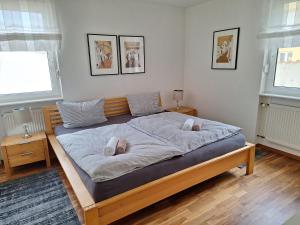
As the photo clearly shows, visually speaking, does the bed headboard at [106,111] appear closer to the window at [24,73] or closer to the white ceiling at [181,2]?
the window at [24,73]

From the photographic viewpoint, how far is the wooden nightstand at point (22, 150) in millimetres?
2500

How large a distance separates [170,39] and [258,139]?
7.79ft

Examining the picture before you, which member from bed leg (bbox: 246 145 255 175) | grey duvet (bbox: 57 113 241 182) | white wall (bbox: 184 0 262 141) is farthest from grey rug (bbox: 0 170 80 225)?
white wall (bbox: 184 0 262 141)

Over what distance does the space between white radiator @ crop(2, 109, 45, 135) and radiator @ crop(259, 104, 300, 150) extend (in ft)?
11.0

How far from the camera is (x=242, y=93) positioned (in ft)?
10.7

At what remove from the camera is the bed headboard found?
2.92 meters

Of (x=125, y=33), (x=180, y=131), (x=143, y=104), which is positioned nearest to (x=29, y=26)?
(x=125, y=33)

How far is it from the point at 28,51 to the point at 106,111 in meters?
1.36

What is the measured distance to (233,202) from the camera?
2.05m

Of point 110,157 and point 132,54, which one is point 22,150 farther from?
point 132,54

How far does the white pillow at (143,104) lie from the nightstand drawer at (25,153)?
1.44 metres

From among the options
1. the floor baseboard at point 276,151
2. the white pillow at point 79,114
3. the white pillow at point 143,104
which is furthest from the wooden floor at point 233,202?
the white pillow at point 143,104

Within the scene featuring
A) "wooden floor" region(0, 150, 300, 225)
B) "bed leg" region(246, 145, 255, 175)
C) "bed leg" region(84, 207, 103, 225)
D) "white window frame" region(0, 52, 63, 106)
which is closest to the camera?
"bed leg" region(84, 207, 103, 225)

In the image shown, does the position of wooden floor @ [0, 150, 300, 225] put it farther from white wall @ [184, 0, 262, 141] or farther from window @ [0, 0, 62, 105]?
window @ [0, 0, 62, 105]
